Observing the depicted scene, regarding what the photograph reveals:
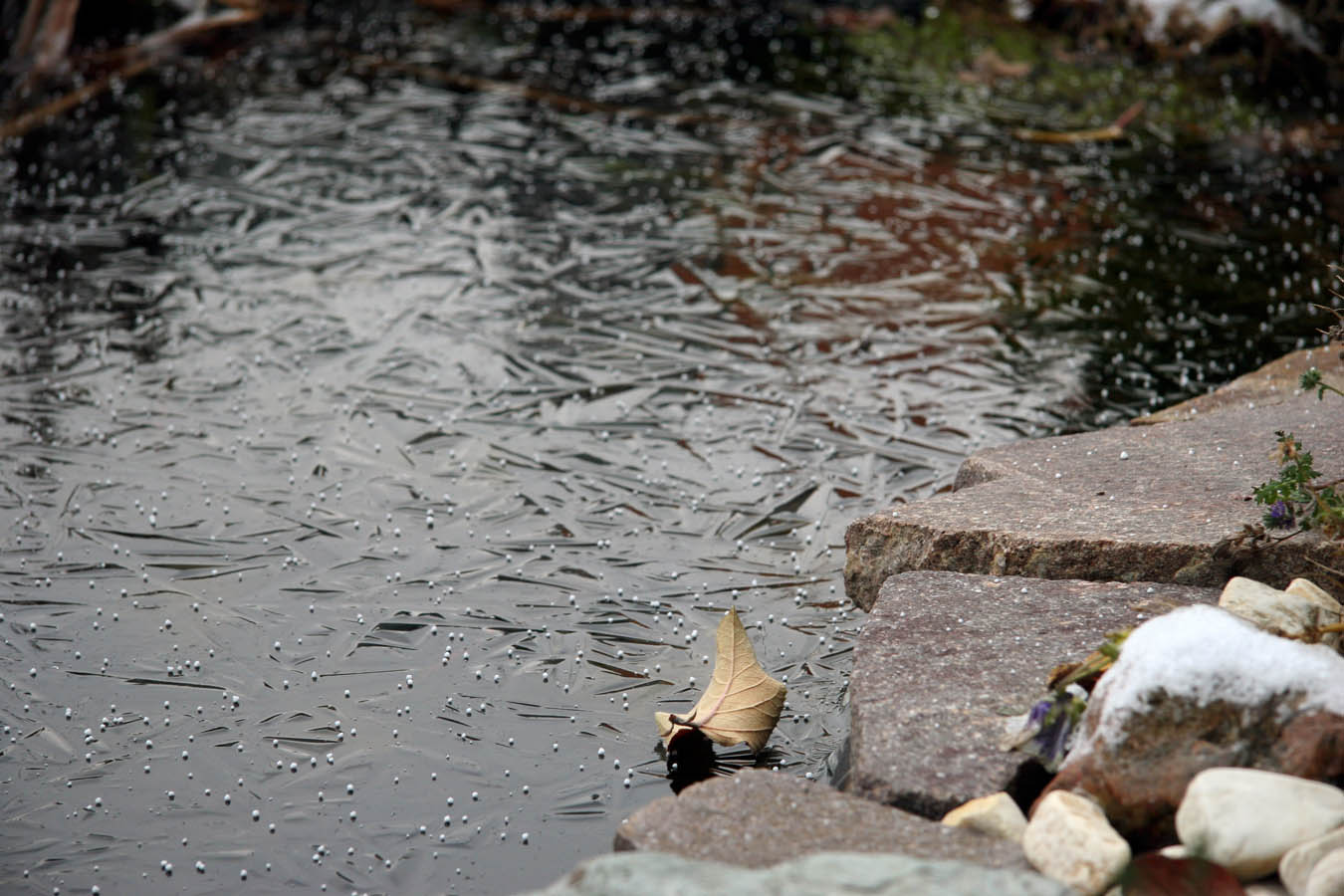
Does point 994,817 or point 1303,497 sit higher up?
point 1303,497

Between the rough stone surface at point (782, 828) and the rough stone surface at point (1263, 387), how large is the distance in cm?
210

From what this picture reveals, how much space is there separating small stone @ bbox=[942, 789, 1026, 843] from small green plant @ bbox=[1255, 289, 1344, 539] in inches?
38.8

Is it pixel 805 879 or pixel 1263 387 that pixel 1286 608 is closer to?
pixel 805 879

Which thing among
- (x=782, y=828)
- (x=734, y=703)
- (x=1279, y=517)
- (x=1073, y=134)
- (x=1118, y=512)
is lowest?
(x=734, y=703)

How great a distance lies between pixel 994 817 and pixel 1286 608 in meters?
0.79

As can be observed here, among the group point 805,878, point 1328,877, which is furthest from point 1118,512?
point 805,878

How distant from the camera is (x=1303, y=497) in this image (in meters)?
2.66

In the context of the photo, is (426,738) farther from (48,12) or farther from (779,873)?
(48,12)

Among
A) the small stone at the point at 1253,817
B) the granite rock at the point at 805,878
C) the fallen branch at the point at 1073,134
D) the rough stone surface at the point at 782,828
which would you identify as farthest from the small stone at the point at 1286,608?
the fallen branch at the point at 1073,134

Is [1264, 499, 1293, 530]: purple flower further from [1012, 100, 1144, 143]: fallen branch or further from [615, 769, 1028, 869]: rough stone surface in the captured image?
[1012, 100, 1144, 143]: fallen branch

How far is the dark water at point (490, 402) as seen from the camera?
8.76 ft

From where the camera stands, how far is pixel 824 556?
138 inches

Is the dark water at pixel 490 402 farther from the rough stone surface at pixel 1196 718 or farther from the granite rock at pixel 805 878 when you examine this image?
the rough stone surface at pixel 1196 718

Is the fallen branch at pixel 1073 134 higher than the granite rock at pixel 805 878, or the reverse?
the fallen branch at pixel 1073 134
